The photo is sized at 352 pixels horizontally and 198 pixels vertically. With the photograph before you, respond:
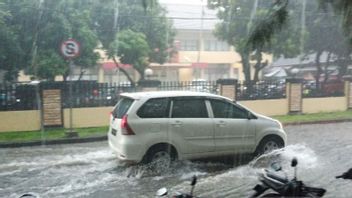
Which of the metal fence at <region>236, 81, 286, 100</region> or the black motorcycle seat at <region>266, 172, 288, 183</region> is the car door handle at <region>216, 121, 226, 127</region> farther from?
the metal fence at <region>236, 81, 286, 100</region>

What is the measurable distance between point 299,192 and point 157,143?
474 cm

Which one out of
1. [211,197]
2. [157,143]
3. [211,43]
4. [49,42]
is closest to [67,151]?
[157,143]

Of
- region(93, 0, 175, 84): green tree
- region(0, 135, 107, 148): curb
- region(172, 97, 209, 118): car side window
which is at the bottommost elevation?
region(0, 135, 107, 148): curb

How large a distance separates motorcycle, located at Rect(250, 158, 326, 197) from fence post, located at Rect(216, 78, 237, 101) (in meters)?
13.8

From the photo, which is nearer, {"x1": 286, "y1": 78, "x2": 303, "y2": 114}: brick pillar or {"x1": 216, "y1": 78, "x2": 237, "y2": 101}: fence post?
{"x1": 216, "y1": 78, "x2": 237, "y2": 101}: fence post

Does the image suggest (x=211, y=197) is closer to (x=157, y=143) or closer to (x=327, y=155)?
(x=157, y=143)

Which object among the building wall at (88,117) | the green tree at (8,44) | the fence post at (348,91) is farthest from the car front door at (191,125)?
the fence post at (348,91)

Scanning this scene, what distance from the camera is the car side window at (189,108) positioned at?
8.90 metres

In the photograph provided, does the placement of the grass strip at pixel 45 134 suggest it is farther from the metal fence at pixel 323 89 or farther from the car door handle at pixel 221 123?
the metal fence at pixel 323 89

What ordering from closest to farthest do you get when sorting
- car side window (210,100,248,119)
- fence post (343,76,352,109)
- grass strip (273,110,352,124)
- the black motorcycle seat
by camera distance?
the black motorcycle seat < car side window (210,100,248,119) < grass strip (273,110,352,124) < fence post (343,76,352,109)

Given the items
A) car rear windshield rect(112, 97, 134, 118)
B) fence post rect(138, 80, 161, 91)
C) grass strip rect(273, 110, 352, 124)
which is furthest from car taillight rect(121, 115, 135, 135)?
grass strip rect(273, 110, 352, 124)

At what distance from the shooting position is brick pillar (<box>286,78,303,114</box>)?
19406 mm

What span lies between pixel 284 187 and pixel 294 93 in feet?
52.6

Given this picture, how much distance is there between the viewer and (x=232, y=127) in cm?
915
